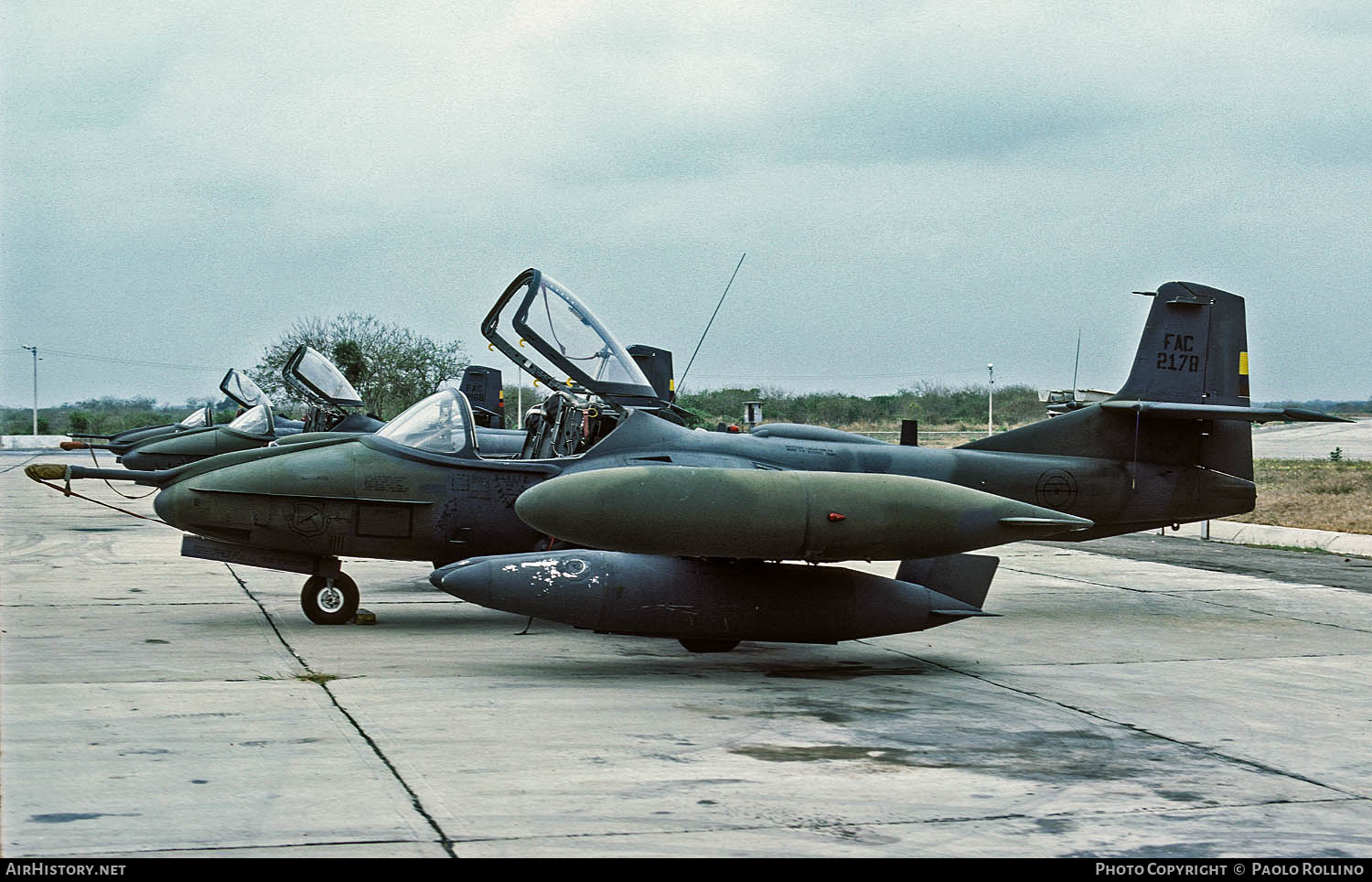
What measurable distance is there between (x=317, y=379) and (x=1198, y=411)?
12551mm

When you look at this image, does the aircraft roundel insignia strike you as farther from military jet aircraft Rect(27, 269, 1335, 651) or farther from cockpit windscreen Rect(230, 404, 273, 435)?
cockpit windscreen Rect(230, 404, 273, 435)

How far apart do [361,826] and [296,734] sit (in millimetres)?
1695

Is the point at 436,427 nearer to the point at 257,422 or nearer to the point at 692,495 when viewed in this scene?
the point at 692,495

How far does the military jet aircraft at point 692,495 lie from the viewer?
8031mm

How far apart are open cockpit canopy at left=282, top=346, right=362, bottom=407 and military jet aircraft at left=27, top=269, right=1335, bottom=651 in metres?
8.46

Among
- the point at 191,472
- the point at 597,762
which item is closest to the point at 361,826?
the point at 597,762

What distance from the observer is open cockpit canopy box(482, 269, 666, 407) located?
10719 millimetres

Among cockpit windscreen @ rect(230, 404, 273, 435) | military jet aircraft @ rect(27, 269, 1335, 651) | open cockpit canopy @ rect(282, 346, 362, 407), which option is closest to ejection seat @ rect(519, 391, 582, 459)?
military jet aircraft @ rect(27, 269, 1335, 651)

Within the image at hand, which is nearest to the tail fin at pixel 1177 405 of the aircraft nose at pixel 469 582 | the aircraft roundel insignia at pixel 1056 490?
the aircraft roundel insignia at pixel 1056 490

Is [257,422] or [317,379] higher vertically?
[317,379]

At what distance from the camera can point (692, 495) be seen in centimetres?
790

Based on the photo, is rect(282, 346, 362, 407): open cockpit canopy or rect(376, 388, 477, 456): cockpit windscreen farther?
rect(282, 346, 362, 407): open cockpit canopy

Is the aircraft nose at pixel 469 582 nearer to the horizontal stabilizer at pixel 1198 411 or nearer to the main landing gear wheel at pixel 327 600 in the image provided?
the main landing gear wheel at pixel 327 600

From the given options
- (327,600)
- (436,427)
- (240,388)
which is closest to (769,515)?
(436,427)
